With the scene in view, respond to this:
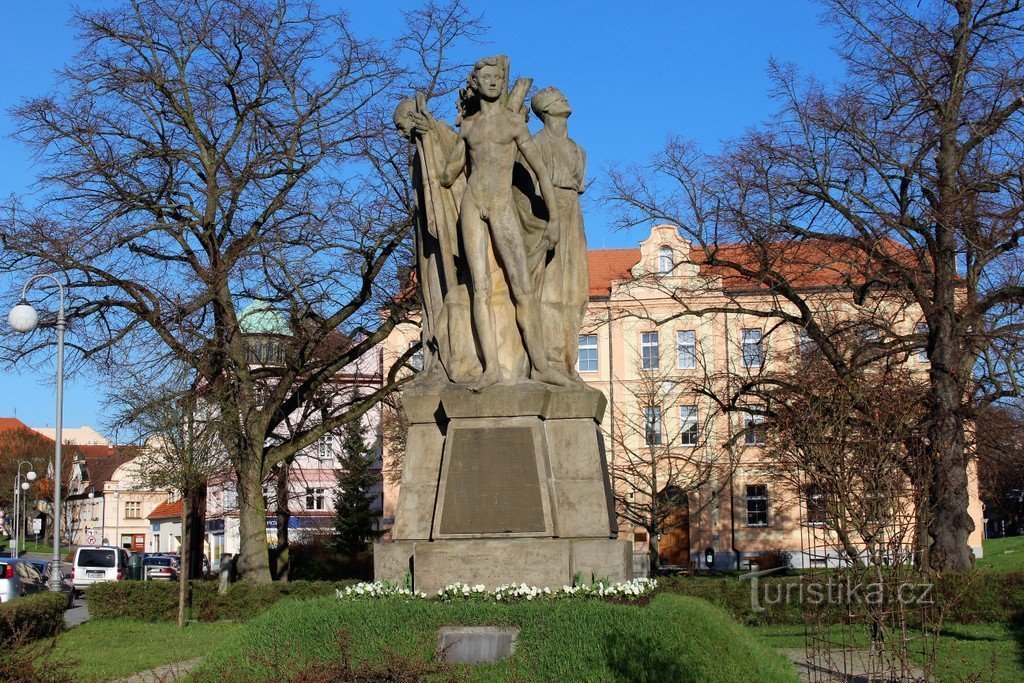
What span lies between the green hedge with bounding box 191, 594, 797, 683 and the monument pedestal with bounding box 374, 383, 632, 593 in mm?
827

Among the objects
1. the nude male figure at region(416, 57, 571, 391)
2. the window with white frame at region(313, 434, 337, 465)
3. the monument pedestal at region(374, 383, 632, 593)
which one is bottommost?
the monument pedestal at region(374, 383, 632, 593)

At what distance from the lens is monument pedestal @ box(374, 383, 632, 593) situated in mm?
10383

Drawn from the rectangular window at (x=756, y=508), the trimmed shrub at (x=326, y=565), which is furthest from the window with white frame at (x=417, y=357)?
the rectangular window at (x=756, y=508)

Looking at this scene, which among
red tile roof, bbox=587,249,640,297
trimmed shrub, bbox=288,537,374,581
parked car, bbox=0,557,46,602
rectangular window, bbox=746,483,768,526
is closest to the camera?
parked car, bbox=0,557,46,602

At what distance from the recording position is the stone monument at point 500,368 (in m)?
10.5

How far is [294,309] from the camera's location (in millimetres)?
26094

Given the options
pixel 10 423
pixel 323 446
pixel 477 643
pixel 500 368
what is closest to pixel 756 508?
pixel 323 446

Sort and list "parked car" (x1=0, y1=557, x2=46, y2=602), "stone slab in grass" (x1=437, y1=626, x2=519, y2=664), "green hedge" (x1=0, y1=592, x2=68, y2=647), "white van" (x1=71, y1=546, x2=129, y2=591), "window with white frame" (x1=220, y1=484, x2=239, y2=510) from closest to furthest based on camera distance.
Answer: "stone slab in grass" (x1=437, y1=626, x2=519, y2=664), "green hedge" (x1=0, y1=592, x2=68, y2=647), "parked car" (x1=0, y1=557, x2=46, y2=602), "window with white frame" (x1=220, y1=484, x2=239, y2=510), "white van" (x1=71, y1=546, x2=129, y2=591)

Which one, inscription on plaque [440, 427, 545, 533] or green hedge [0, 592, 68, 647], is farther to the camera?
green hedge [0, 592, 68, 647]

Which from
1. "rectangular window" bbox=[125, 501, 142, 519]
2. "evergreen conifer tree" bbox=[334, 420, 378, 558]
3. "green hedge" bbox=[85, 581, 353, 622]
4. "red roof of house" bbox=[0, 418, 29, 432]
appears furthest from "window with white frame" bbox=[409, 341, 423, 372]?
Result: "red roof of house" bbox=[0, 418, 29, 432]

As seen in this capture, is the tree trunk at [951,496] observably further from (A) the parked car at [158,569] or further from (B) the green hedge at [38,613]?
(A) the parked car at [158,569]

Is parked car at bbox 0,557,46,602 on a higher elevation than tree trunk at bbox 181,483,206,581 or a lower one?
lower

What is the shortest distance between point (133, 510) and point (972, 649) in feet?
263

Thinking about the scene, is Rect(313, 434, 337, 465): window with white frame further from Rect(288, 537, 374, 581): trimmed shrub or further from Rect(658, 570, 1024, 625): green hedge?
Rect(658, 570, 1024, 625): green hedge
